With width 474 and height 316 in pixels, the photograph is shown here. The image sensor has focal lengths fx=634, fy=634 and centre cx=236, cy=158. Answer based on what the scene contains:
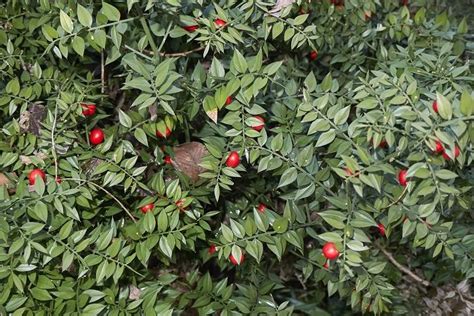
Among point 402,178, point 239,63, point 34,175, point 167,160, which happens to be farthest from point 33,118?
point 402,178

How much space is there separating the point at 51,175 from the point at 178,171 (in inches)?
13.6

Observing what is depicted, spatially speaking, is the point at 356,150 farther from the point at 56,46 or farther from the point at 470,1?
the point at 470,1

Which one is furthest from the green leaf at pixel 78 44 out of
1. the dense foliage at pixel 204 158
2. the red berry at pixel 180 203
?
the red berry at pixel 180 203

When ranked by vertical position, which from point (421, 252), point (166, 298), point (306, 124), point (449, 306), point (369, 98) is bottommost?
point (449, 306)

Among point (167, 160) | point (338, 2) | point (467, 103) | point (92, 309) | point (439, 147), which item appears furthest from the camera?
point (338, 2)

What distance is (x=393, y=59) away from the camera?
1957 mm

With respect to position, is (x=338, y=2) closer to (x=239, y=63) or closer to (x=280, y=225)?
(x=239, y=63)

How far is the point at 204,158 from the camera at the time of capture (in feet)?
5.40

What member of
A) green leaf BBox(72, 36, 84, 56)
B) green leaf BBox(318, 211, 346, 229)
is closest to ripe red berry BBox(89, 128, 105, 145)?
green leaf BBox(72, 36, 84, 56)

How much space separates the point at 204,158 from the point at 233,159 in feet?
0.26

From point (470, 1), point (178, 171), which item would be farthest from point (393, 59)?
point (470, 1)

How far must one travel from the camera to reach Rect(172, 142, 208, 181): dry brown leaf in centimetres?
185

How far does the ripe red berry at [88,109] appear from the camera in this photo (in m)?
1.74

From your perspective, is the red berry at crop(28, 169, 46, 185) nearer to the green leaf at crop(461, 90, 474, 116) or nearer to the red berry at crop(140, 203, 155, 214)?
the red berry at crop(140, 203, 155, 214)
